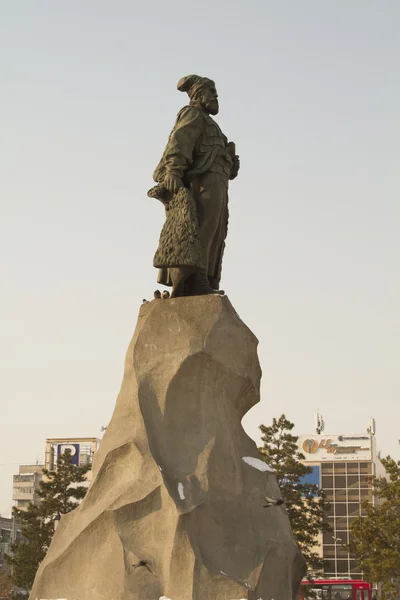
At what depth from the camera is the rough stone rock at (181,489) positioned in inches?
410

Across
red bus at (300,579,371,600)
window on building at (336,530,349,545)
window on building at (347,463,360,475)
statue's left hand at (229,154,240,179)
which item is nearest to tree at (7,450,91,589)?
statue's left hand at (229,154,240,179)

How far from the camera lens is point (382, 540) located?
3180cm

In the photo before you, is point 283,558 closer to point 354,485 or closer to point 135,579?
point 135,579

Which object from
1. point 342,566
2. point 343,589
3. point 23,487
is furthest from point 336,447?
point 23,487

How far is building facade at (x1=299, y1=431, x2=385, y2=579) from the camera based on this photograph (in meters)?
83.1

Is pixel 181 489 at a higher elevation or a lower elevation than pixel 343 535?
lower

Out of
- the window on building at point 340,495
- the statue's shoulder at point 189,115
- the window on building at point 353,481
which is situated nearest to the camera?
the statue's shoulder at point 189,115

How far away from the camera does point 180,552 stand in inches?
408

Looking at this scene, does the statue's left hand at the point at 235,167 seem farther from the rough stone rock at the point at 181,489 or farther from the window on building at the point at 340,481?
the window on building at the point at 340,481

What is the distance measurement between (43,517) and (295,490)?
9.27m

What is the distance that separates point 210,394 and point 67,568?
2551 mm

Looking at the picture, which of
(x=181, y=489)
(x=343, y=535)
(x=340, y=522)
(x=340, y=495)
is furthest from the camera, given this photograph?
(x=340, y=495)

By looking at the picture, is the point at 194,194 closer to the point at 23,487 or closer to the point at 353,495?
the point at 353,495

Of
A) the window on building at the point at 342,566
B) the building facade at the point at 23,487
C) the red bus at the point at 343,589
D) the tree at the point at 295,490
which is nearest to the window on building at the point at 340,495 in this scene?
the window on building at the point at 342,566
